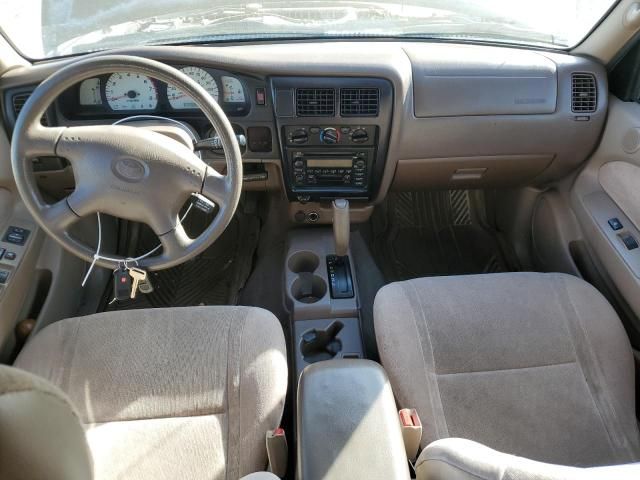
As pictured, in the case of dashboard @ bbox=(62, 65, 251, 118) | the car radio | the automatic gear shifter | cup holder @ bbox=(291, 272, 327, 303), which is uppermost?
dashboard @ bbox=(62, 65, 251, 118)

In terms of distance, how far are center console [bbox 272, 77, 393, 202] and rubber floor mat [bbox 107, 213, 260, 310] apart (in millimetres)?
563

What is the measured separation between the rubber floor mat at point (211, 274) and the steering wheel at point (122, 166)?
96cm

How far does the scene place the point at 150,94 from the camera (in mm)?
1713

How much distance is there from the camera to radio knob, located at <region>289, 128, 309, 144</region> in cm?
180

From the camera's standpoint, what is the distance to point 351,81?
1690 millimetres

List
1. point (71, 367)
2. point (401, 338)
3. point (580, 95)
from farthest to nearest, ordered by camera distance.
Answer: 1. point (580, 95)
2. point (401, 338)
3. point (71, 367)

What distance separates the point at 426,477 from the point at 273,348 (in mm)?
613

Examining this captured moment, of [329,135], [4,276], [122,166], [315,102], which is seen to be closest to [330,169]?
[329,135]

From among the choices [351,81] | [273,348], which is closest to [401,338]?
[273,348]

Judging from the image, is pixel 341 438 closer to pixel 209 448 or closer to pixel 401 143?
pixel 209 448

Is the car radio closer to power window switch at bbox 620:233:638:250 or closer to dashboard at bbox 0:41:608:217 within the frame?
dashboard at bbox 0:41:608:217

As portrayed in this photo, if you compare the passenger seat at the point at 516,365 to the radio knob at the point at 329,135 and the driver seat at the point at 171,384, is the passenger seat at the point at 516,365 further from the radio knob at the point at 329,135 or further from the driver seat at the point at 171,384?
the radio knob at the point at 329,135

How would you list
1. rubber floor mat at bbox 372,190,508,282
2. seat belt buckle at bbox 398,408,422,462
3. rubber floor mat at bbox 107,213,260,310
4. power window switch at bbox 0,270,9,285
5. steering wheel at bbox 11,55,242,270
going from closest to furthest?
seat belt buckle at bbox 398,408,422,462 < steering wheel at bbox 11,55,242,270 < power window switch at bbox 0,270,9,285 < rubber floor mat at bbox 107,213,260,310 < rubber floor mat at bbox 372,190,508,282

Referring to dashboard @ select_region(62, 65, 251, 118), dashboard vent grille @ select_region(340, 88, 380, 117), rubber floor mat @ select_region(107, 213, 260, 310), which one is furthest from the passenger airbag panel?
rubber floor mat @ select_region(107, 213, 260, 310)
